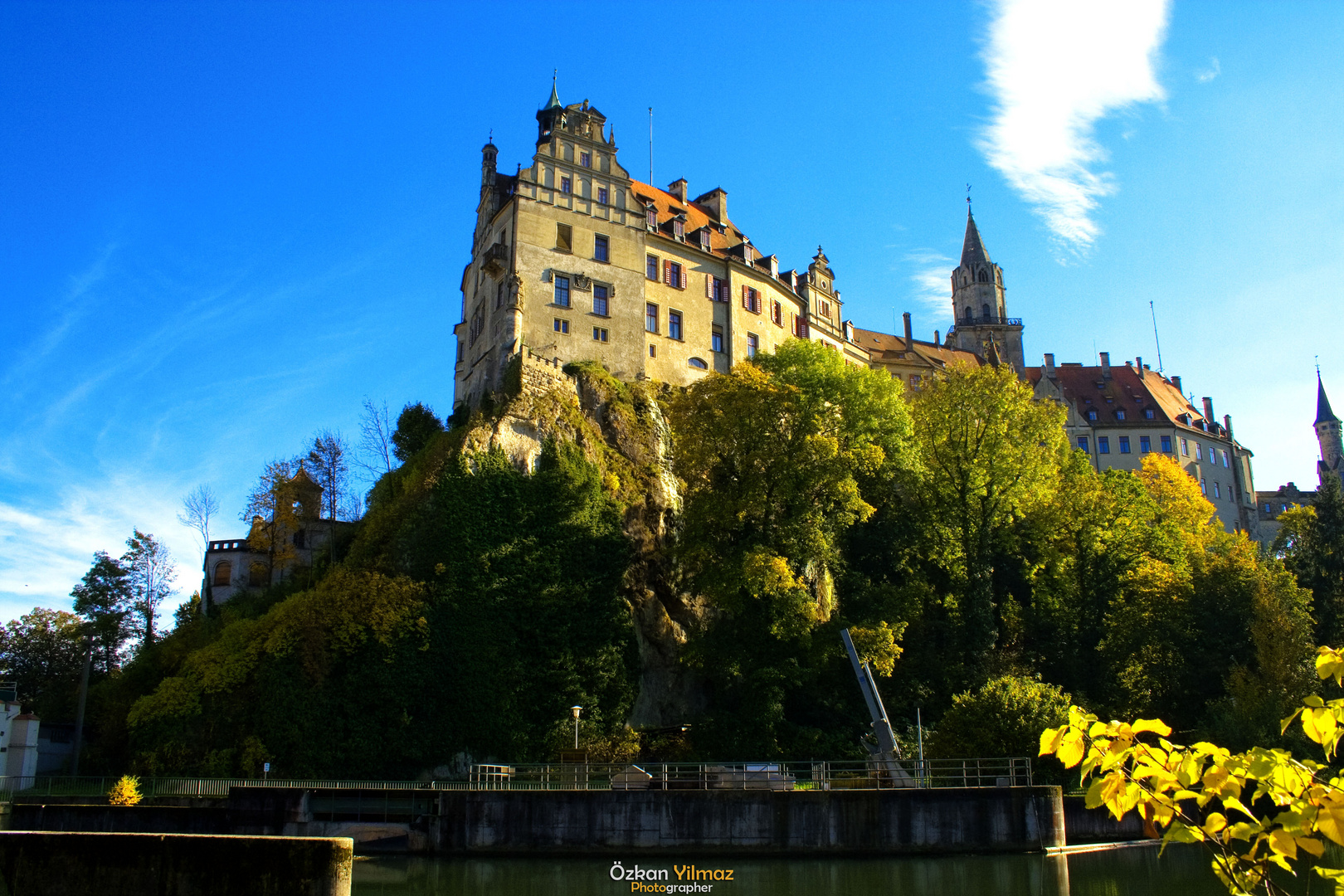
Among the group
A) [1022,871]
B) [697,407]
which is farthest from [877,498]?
[1022,871]

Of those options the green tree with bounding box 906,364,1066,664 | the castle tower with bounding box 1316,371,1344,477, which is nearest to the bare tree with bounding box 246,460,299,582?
the green tree with bounding box 906,364,1066,664

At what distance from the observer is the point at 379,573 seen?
39594mm

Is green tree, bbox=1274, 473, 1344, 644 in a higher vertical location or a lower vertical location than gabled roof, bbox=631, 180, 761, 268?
lower

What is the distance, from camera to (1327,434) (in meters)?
106

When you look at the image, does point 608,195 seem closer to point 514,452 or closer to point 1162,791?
point 514,452

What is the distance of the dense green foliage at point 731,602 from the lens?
1436 inches

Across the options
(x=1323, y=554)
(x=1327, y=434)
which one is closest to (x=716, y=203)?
(x=1323, y=554)

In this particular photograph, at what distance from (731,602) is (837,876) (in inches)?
623

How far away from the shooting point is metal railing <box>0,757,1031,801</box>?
29859 mm

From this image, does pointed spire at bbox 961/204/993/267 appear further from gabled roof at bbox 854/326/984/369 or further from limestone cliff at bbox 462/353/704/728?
limestone cliff at bbox 462/353/704/728

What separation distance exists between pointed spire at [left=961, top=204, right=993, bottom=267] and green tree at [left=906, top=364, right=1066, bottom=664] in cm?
5485

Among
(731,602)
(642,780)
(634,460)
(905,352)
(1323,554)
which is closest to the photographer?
(642,780)

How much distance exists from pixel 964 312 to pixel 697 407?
210 feet

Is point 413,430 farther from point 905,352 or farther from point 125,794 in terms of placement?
point 905,352
